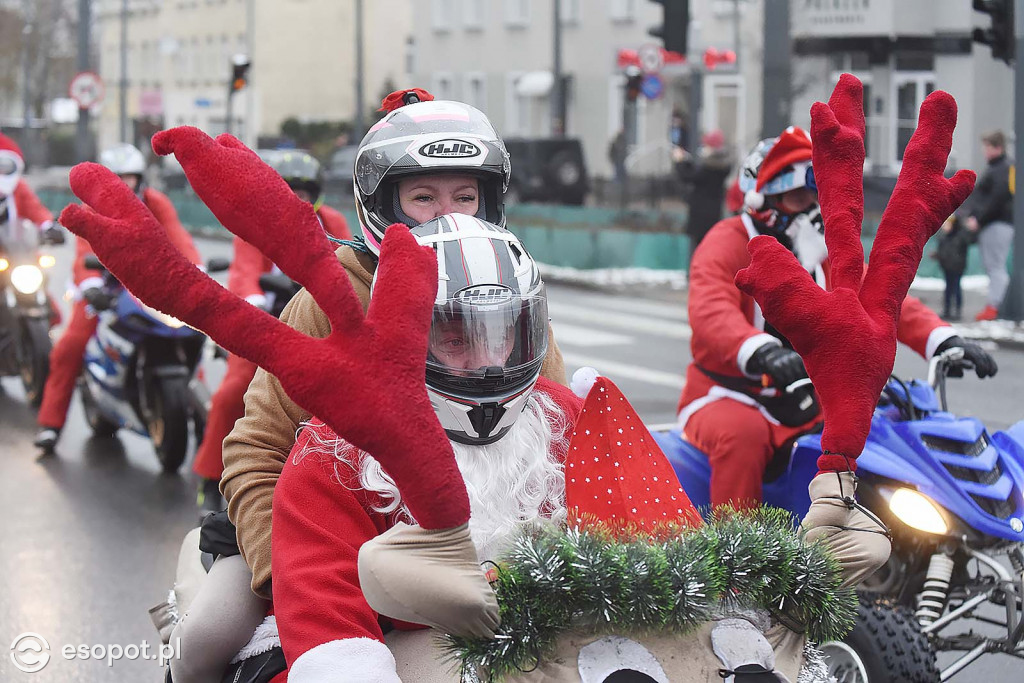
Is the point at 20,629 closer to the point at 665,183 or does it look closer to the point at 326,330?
the point at 326,330

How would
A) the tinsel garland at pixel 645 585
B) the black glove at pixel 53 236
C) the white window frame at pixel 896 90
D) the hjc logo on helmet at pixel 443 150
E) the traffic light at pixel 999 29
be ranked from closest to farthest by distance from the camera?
the tinsel garland at pixel 645 585 < the hjc logo on helmet at pixel 443 150 < the black glove at pixel 53 236 < the traffic light at pixel 999 29 < the white window frame at pixel 896 90

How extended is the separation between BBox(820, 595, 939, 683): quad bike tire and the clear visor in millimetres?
1889

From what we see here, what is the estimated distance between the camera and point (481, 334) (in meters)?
2.38

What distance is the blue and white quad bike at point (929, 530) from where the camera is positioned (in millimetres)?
3945

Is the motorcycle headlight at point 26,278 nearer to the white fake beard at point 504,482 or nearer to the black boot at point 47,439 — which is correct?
the black boot at point 47,439

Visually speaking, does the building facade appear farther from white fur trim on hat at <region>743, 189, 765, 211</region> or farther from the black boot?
white fur trim on hat at <region>743, 189, 765, 211</region>

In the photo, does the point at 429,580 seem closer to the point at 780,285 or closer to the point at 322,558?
the point at 322,558

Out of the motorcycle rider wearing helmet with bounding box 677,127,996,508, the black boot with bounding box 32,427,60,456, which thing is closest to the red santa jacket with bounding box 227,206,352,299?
the motorcycle rider wearing helmet with bounding box 677,127,996,508

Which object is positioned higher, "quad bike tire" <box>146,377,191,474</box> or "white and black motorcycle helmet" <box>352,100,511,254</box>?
"white and black motorcycle helmet" <box>352,100,511,254</box>

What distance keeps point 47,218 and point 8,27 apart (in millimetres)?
56840

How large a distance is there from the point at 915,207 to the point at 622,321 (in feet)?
45.1

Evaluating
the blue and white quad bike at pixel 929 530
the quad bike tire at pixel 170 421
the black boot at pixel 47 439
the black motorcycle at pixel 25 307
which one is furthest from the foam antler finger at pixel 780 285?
the black motorcycle at pixel 25 307

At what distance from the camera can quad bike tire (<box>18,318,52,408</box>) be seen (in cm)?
1020

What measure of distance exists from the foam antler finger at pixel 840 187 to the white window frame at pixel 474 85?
1852 inches
